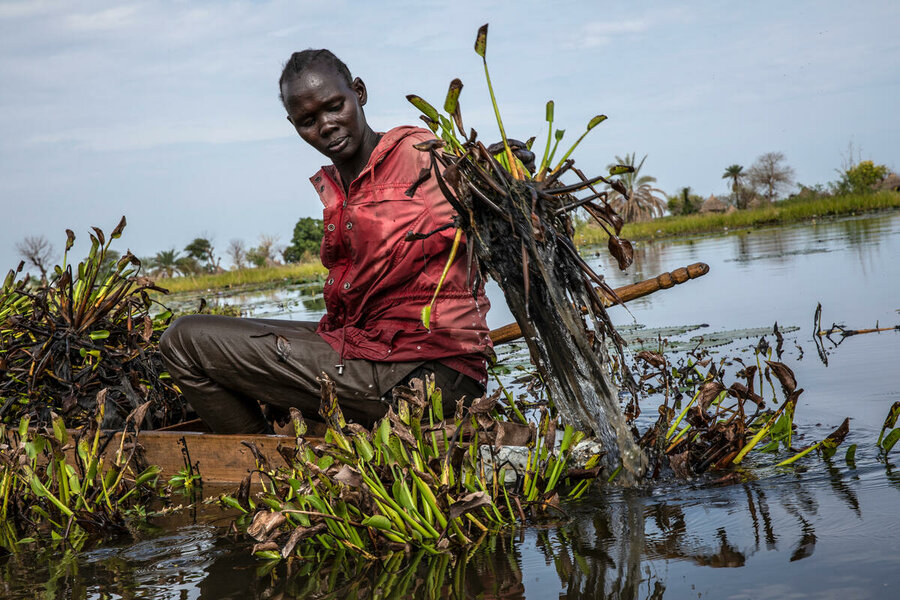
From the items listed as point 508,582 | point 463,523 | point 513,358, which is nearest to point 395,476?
point 463,523

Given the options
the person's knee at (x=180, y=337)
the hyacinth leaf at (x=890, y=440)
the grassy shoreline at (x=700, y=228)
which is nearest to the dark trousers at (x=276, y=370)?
the person's knee at (x=180, y=337)

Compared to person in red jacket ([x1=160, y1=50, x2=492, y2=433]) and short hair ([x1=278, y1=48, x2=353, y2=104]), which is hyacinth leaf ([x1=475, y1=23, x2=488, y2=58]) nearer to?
person in red jacket ([x1=160, y1=50, x2=492, y2=433])

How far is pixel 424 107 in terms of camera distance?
Result: 2.35 m

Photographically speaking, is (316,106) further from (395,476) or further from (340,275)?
(395,476)

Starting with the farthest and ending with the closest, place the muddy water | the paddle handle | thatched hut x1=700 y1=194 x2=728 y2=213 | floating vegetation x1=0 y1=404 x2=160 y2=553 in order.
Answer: thatched hut x1=700 y1=194 x2=728 y2=213, floating vegetation x1=0 y1=404 x2=160 y2=553, the paddle handle, the muddy water

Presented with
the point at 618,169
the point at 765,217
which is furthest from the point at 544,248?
the point at 765,217

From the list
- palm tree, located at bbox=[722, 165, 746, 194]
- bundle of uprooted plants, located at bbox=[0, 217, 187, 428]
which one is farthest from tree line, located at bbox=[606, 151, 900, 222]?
bundle of uprooted plants, located at bbox=[0, 217, 187, 428]

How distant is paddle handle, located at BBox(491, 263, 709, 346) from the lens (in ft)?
8.63

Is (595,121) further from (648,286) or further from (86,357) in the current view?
(86,357)

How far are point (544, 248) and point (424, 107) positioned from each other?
535 mm

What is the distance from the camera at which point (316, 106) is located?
9.71 ft

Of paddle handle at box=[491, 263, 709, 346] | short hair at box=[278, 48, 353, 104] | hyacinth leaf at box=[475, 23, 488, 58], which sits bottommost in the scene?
paddle handle at box=[491, 263, 709, 346]

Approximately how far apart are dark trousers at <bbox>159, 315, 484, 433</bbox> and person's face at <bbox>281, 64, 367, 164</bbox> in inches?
28.2

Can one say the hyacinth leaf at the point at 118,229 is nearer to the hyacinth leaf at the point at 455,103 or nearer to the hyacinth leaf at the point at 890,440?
the hyacinth leaf at the point at 455,103
